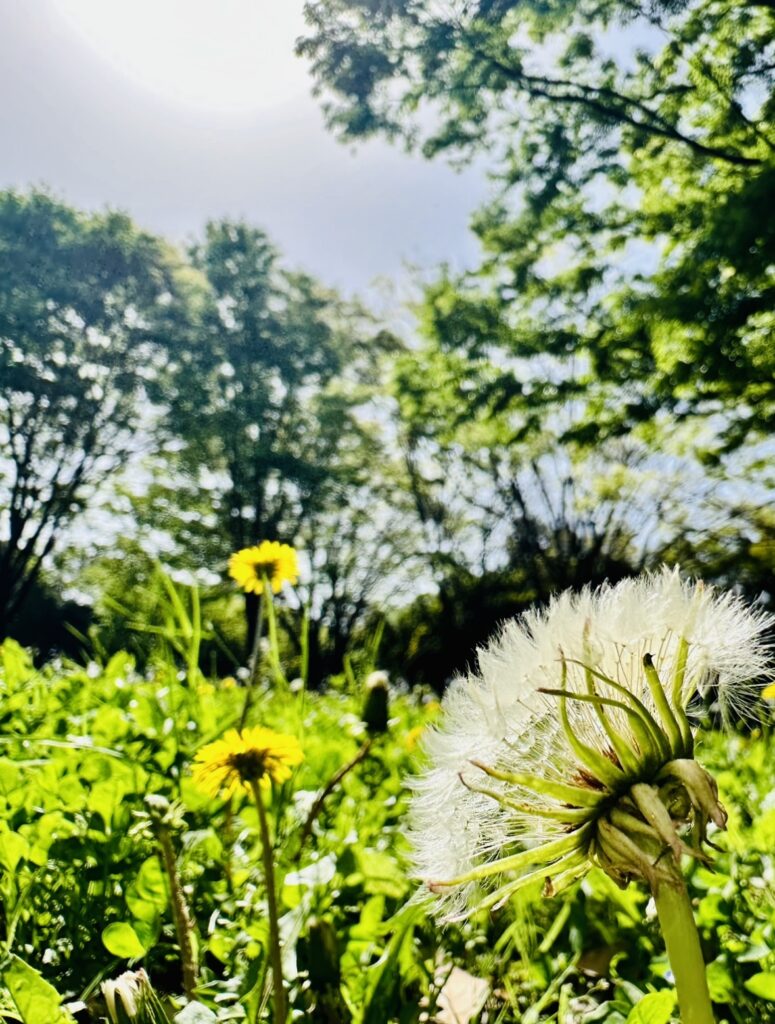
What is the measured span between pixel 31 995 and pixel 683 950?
0.55 m

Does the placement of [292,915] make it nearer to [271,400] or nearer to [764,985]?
[764,985]

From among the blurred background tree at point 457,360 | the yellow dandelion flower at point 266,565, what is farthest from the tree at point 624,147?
the yellow dandelion flower at point 266,565

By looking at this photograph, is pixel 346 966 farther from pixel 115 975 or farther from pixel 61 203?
pixel 61 203

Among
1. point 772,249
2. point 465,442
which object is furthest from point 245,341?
point 772,249

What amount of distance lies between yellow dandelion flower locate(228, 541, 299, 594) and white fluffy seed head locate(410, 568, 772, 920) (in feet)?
3.42

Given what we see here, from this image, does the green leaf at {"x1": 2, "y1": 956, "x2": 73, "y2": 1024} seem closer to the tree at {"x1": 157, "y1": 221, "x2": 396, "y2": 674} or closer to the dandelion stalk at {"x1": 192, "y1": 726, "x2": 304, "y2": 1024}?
the dandelion stalk at {"x1": 192, "y1": 726, "x2": 304, "y2": 1024}

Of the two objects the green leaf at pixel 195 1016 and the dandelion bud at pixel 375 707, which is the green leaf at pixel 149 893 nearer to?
the green leaf at pixel 195 1016

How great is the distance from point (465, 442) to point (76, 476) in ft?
37.7

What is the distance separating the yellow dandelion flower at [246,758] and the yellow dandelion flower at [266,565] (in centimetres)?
74

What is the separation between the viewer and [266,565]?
1681mm

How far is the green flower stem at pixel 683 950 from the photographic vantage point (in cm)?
44

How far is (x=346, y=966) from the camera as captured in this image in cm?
90

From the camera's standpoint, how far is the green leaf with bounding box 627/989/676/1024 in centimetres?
60

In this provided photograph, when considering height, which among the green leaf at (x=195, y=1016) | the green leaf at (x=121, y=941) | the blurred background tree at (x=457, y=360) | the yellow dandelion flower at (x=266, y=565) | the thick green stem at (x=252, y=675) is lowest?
the green leaf at (x=195, y=1016)
